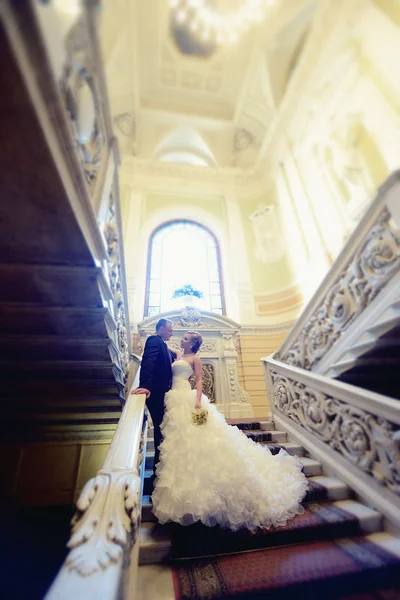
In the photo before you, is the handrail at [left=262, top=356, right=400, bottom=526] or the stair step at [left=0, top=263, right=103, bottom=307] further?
the handrail at [left=262, top=356, right=400, bottom=526]

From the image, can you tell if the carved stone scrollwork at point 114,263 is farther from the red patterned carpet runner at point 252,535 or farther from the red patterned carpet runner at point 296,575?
the red patterned carpet runner at point 296,575

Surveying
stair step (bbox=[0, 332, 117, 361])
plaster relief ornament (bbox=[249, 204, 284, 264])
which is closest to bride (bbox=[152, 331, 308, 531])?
stair step (bbox=[0, 332, 117, 361])

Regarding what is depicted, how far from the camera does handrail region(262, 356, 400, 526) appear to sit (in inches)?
67.6

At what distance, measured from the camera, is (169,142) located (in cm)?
965

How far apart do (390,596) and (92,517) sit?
151cm

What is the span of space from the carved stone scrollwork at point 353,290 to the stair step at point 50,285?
2.26 m

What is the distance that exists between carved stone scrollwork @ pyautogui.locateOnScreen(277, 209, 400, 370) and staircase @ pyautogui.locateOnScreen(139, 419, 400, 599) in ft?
4.58

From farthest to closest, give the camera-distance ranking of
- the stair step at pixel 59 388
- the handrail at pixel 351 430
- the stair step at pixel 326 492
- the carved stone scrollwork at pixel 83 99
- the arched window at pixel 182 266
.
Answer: the arched window at pixel 182 266, the stair step at pixel 59 388, the stair step at pixel 326 492, the handrail at pixel 351 430, the carved stone scrollwork at pixel 83 99

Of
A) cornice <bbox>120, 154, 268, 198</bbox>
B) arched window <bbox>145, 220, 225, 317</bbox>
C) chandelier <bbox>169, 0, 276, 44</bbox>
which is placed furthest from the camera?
cornice <bbox>120, 154, 268, 198</bbox>

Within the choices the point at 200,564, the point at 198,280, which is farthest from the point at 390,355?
the point at 198,280

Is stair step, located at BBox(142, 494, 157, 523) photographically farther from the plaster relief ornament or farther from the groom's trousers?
the plaster relief ornament

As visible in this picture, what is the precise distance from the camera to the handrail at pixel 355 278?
207 cm

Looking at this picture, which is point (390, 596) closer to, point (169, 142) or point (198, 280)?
point (198, 280)

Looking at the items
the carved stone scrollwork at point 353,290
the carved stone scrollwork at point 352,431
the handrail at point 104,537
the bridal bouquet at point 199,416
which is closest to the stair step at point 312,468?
the carved stone scrollwork at point 352,431
